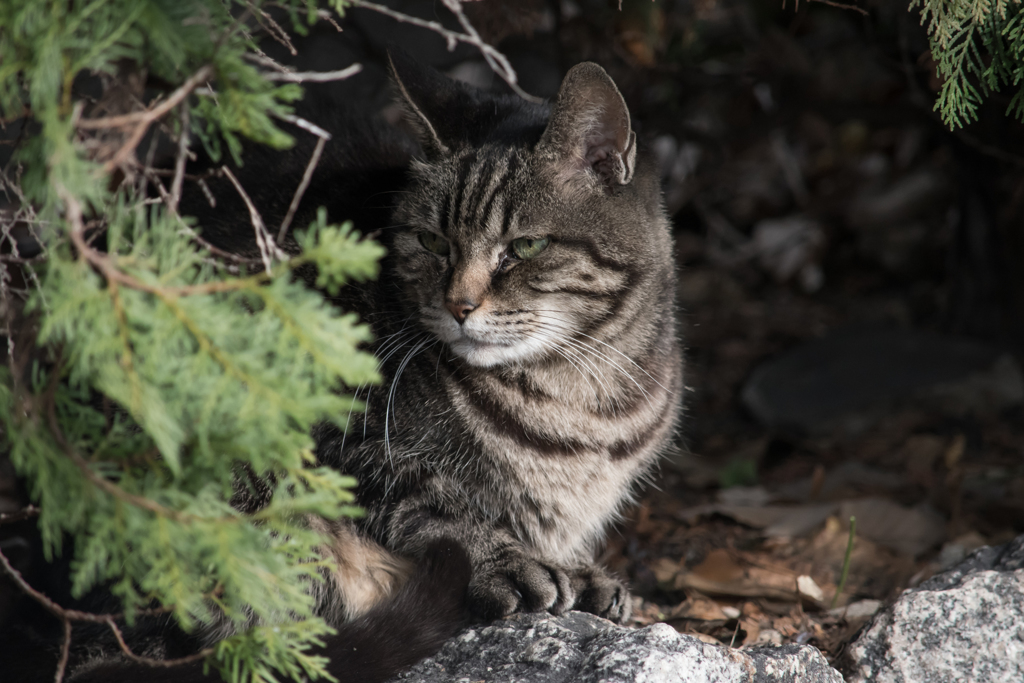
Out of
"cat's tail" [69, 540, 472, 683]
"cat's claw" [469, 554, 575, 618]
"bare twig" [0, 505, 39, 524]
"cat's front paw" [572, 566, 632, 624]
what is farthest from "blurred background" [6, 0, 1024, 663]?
"bare twig" [0, 505, 39, 524]

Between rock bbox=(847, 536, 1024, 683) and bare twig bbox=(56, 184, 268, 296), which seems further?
rock bbox=(847, 536, 1024, 683)

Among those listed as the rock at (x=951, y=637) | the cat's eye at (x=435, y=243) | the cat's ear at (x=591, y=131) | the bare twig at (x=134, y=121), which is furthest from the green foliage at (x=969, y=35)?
the bare twig at (x=134, y=121)

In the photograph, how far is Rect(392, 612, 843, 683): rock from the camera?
62.4 inches

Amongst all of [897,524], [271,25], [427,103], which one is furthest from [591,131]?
[897,524]

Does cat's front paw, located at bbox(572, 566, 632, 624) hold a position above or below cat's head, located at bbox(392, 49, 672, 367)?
below

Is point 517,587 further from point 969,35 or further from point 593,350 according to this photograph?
point 969,35

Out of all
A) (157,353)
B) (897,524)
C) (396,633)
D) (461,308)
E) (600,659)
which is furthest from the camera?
(897,524)

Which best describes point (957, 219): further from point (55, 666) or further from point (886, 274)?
point (55, 666)

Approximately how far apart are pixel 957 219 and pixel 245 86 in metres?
3.70

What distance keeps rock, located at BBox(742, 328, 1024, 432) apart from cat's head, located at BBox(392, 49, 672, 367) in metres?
2.05

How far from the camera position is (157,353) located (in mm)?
1068

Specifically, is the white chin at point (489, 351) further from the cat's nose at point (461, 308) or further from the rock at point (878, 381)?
the rock at point (878, 381)

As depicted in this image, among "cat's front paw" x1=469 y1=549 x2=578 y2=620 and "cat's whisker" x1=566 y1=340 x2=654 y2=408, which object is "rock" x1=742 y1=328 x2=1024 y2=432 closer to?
"cat's whisker" x1=566 y1=340 x2=654 y2=408

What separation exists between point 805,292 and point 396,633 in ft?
13.5
